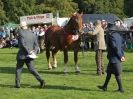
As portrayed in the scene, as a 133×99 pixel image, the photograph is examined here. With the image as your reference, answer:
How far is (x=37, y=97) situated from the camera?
1283cm

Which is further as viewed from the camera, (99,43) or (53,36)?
(53,36)

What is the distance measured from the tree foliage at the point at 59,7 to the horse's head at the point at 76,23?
185ft

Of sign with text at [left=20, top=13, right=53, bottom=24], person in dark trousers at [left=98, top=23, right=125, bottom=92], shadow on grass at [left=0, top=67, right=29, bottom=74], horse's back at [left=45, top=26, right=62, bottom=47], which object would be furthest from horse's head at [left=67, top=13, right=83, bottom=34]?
sign with text at [left=20, top=13, right=53, bottom=24]

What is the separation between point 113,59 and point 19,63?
2846 millimetres

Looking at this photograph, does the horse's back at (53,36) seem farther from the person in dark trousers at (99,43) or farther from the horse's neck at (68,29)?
the person in dark trousers at (99,43)

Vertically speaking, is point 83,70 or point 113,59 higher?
point 113,59

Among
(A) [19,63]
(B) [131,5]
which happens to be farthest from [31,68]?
(B) [131,5]

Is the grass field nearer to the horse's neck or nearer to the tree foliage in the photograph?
the horse's neck

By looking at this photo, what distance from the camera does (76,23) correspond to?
18062 millimetres

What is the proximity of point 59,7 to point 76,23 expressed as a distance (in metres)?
69.0

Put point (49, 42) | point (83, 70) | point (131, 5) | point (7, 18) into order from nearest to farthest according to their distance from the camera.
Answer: point (83, 70) < point (49, 42) < point (7, 18) < point (131, 5)

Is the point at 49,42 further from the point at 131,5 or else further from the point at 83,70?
the point at 131,5

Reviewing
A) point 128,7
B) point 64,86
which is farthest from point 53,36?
point 128,7

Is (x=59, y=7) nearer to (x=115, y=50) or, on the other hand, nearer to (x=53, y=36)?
(x=53, y=36)
